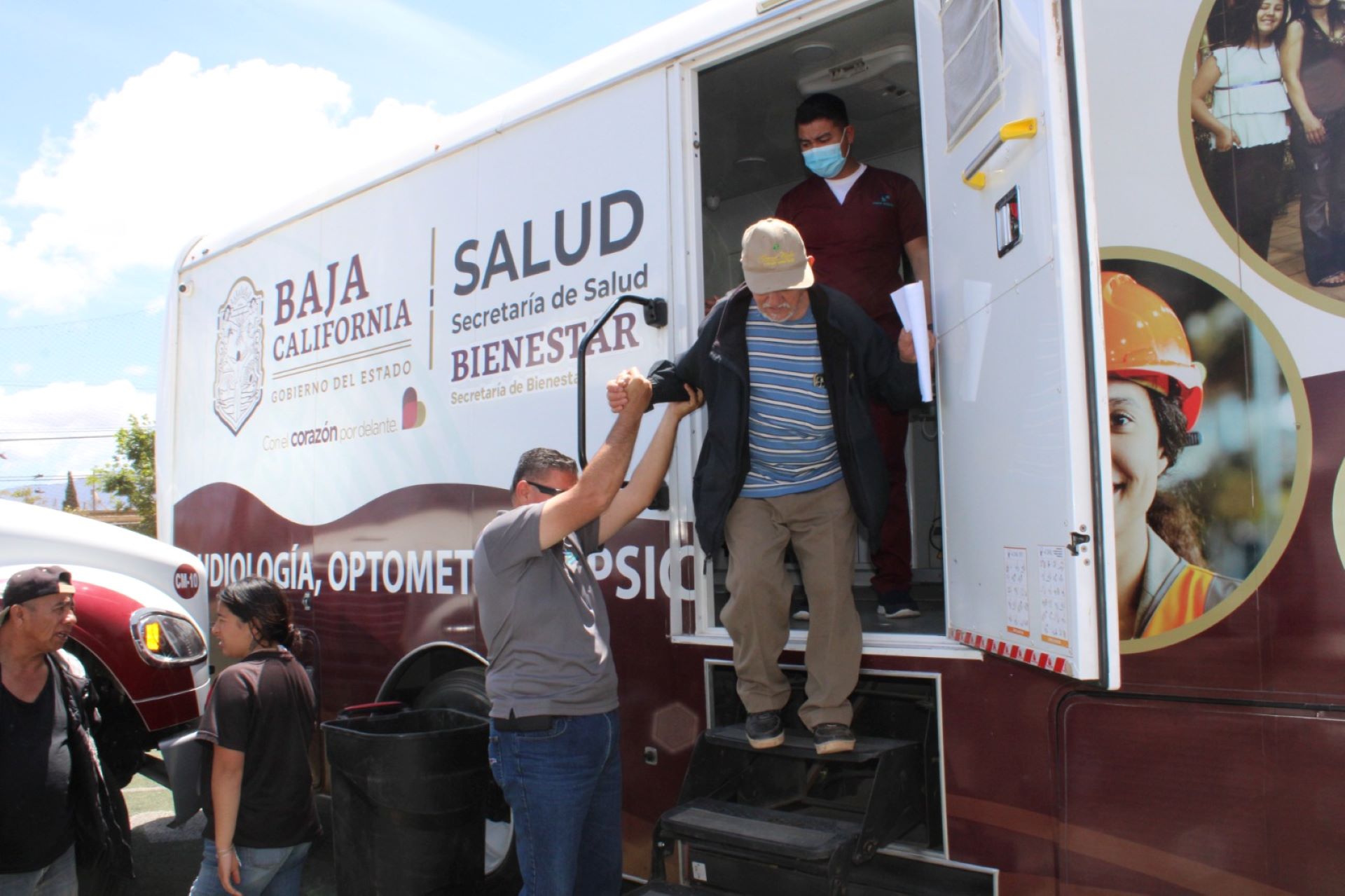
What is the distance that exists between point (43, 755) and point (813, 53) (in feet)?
11.6

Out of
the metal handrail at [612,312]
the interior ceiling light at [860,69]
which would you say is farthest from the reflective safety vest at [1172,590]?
the interior ceiling light at [860,69]

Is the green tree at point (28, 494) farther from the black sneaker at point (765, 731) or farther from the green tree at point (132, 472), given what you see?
the black sneaker at point (765, 731)

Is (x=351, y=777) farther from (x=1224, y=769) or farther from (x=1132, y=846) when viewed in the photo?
(x=1224, y=769)

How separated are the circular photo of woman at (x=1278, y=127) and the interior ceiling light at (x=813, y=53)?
1.65 metres

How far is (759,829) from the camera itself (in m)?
2.52

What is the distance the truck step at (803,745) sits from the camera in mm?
2580

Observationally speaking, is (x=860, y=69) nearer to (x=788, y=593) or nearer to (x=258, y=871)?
(x=788, y=593)

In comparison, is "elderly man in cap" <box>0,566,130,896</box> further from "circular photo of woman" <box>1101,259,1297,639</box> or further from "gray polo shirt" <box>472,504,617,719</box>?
"circular photo of woman" <box>1101,259,1297,639</box>

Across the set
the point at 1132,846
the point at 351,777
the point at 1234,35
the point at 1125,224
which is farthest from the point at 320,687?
the point at 1234,35

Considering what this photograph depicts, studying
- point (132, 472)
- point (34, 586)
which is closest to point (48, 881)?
point (34, 586)

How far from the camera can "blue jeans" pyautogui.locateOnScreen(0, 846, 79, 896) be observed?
2.93 metres

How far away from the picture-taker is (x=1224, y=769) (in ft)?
7.14

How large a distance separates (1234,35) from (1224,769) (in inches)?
65.2

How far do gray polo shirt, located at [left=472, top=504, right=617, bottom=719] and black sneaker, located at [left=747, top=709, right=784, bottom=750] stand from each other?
41cm
